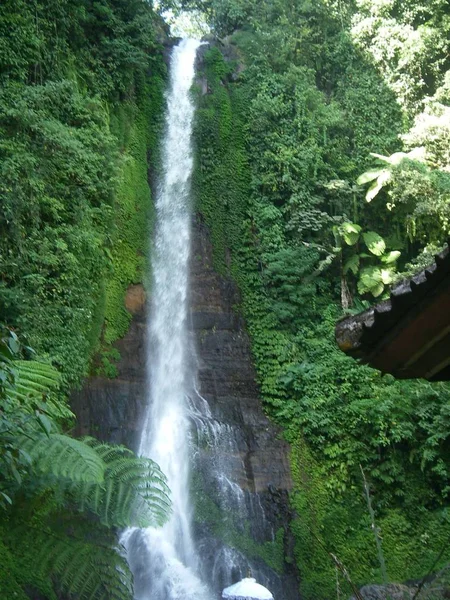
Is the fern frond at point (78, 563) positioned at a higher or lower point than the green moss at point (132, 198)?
lower

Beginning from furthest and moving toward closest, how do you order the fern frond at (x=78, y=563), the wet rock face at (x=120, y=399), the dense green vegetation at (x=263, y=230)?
the wet rock face at (x=120, y=399), the dense green vegetation at (x=263, y=230), the fern frond at (x=78, y=563)

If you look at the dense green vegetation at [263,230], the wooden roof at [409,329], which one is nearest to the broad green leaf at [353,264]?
the dense green vegetation at [263,230]

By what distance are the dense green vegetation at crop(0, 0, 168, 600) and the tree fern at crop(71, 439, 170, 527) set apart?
0.5 inches

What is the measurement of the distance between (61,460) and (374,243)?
10.2 metres

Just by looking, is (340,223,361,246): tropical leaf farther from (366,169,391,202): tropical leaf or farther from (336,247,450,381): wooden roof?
(336,247,450,381): wooden roof

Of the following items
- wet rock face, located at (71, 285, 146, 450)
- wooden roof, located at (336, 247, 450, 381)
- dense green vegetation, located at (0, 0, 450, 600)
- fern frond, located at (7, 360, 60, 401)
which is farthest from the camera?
wet rock face, located at (71, 285, 146, 450)

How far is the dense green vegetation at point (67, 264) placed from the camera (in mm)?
A: 4496

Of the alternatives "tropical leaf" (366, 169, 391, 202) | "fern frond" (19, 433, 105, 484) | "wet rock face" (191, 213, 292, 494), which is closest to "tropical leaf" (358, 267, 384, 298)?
"tropical leaf" (366, 169, 391, 202)

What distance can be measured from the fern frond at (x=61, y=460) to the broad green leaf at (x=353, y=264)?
31.3ft

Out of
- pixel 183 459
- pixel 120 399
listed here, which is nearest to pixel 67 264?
pixel 120 399

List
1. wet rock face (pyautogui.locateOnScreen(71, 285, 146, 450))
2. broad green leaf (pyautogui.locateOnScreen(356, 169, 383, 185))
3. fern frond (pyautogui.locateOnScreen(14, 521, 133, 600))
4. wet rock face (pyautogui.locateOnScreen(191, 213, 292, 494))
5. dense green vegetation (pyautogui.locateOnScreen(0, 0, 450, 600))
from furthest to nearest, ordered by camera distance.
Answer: broad green leaf (pyautogui.locateOnScreen(356, 169, 383, 185)), wet rock face (pyautogui.locateOnScreen(191, 213, 292, 494)), wet rock face (pyautogui.locateOnScreen(71, 285, 146, 450)), dense green vegetation (pyautogui.locateOnScreen(0, 0, 450, 600)), fern frond (pyautogui.locateOnScreen(14, 521, 133, 600))

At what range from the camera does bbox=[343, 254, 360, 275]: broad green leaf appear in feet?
43.7

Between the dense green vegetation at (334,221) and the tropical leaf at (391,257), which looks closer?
the dense green vegetation at (334,221)

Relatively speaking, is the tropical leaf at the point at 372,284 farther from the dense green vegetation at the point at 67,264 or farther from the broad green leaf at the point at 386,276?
the dense green vegetation at the point at 67,264
